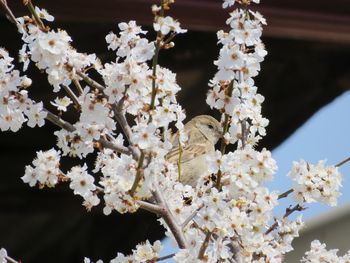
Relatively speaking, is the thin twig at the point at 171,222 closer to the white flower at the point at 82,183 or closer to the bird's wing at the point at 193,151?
the white flower at the point at 82,183

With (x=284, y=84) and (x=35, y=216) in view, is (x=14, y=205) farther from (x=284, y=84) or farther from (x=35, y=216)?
(x=284, y=84)

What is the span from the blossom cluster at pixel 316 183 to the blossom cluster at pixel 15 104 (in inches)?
27.0

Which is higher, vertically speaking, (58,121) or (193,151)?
(193,151)

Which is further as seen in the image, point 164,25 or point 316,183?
point 316,183

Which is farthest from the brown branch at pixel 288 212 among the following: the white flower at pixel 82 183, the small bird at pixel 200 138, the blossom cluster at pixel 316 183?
the small bird at pixel 200 138

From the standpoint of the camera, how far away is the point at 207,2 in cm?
447

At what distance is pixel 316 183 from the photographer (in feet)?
8.43

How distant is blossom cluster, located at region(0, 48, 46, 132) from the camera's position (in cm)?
234

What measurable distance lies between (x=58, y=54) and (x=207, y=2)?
7.43 feet

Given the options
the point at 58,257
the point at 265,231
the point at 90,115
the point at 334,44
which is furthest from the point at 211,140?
the point at 90,115

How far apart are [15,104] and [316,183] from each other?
2.61 ft

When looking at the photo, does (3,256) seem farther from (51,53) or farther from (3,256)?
(51,53)

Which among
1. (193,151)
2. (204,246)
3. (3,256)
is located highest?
(193,151)

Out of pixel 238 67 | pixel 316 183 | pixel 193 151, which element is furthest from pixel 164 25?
pixel 193 151
